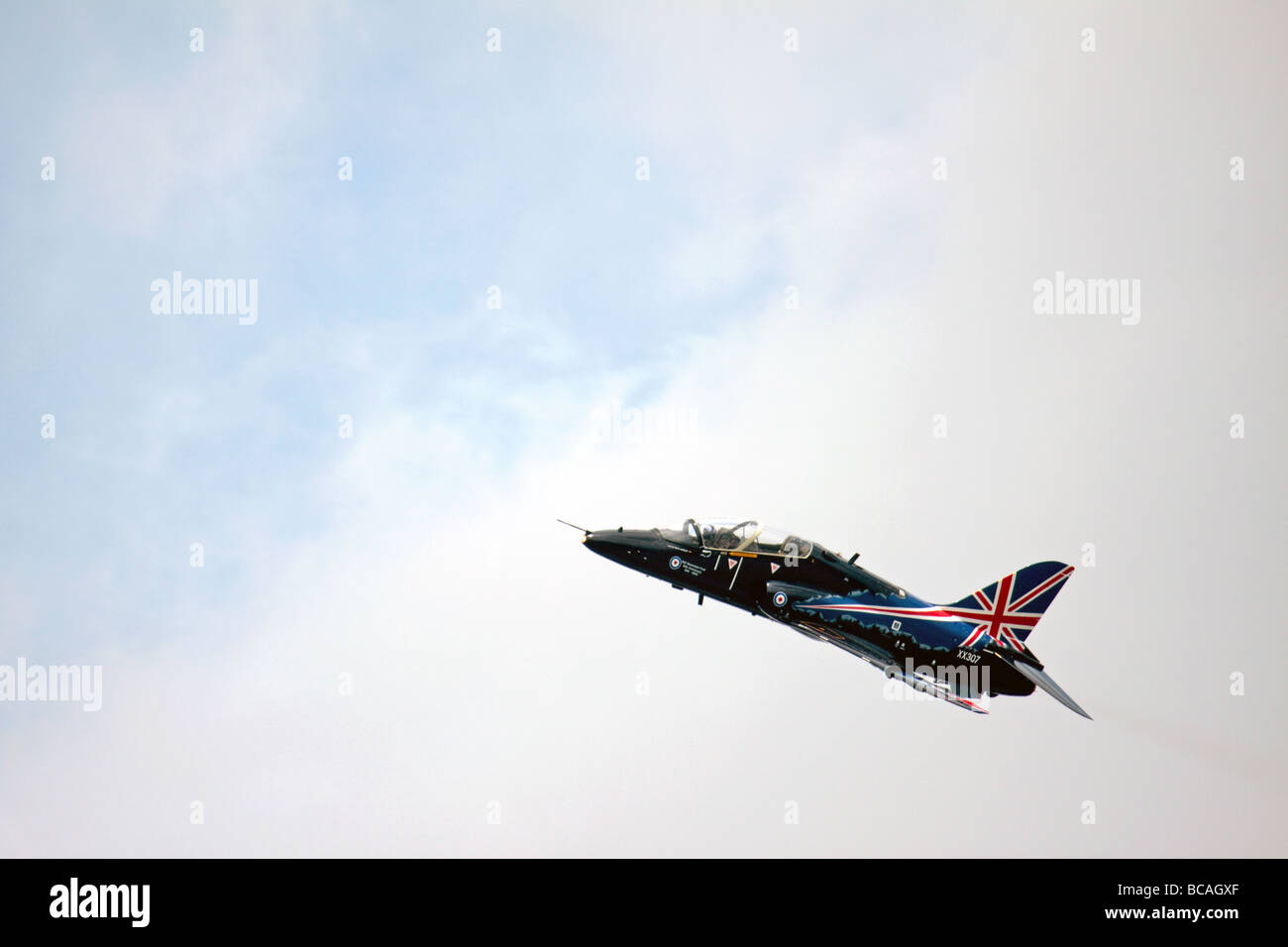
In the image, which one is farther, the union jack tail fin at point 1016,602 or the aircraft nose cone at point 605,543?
the aircraft nose cone at point 605,543

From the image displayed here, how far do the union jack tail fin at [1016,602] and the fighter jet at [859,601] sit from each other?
0.04 m

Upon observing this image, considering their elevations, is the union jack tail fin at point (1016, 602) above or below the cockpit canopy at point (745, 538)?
below

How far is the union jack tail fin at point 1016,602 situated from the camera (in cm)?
4541

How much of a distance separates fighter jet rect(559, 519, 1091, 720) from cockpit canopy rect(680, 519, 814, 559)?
4 centimetres

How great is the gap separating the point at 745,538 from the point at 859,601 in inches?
194

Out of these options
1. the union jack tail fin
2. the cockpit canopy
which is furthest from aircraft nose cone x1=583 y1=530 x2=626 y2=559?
the union jack tail fin

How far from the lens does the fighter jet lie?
43.8 metres

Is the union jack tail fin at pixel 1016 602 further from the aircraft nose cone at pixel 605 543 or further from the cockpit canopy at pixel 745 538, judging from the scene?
the aircraft nose cone at pixel 605 543

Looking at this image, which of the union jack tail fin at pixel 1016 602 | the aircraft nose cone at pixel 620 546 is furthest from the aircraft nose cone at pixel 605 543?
the union jack tail fin at pixel 1016 602

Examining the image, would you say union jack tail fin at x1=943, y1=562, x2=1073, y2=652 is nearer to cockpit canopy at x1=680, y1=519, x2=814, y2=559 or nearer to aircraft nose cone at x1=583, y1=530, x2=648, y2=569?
cockpit canopy at x1=680, y1=519, x2=814, y2=559

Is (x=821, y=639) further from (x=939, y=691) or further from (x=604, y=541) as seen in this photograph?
(x=604, y=541)
